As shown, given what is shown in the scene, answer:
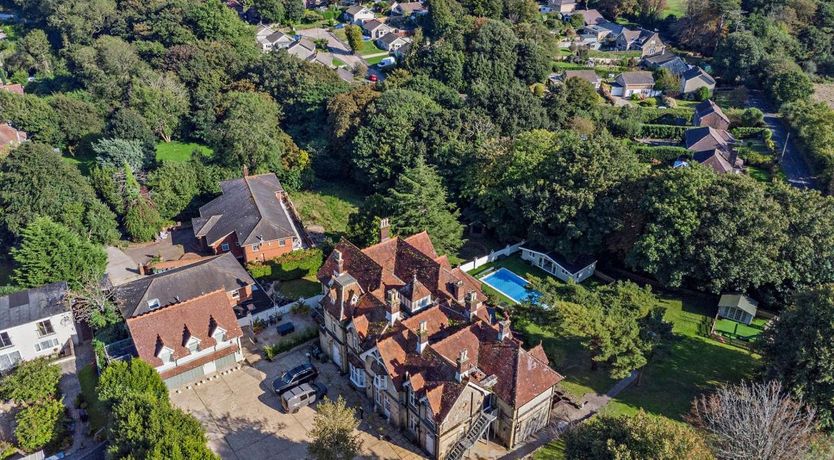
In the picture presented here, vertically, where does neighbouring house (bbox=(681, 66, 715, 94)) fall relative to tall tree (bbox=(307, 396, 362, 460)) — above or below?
below

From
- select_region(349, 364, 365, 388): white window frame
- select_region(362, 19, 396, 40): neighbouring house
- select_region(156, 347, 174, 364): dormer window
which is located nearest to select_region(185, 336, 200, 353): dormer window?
select_region(156, 347, 174, 364): dormer window

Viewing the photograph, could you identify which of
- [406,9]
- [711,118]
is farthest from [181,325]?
[406,9]

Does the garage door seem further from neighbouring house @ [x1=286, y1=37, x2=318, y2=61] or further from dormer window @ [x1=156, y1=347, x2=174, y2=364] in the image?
neighbouring house @ [x1=286, y1=37, x2=318, y2=61]

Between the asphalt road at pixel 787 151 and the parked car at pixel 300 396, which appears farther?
the asphalt road at pixel 787 151

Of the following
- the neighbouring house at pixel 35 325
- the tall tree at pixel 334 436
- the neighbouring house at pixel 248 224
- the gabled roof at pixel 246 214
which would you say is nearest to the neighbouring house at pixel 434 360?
the tall tree at pixel 334 436

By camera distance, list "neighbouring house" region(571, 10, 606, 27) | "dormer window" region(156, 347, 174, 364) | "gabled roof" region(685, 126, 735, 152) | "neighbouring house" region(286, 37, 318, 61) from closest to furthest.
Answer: "dormer window" region(156, 347, 174, 364) < "gabled roof" region(685, 126, 735, 152) < "neighbouring house" region(286, 37, 318, 61) < "neighbouring house" region(571, 10, 606, 27)

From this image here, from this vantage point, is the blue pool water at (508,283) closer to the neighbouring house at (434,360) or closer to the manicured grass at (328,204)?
the neighbouring house at (434,360)
